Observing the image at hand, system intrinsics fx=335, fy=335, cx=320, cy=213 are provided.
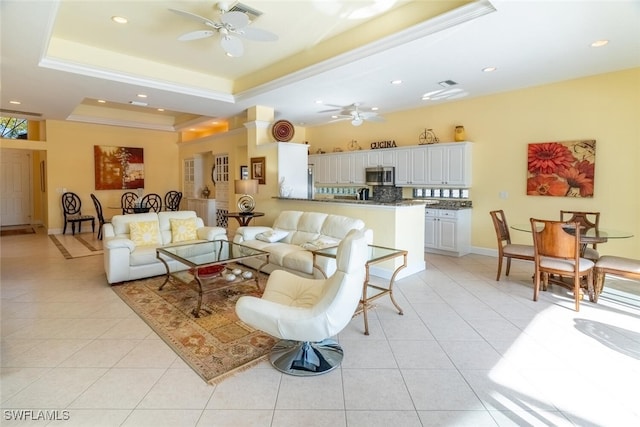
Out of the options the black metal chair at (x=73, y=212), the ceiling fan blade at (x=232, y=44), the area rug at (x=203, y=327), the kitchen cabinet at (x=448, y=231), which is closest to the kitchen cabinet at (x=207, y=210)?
the black metal chair at (x=73, y=212)

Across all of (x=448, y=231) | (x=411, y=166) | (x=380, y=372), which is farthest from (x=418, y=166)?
(x=380, y=372)

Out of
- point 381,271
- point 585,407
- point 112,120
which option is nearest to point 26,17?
point 381,271

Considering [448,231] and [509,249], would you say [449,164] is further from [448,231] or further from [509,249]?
[509,249]

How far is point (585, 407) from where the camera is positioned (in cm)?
207

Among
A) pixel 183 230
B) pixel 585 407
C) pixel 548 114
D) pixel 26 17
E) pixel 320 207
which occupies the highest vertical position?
pixel 26 17

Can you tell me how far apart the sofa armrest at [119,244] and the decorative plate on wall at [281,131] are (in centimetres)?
321

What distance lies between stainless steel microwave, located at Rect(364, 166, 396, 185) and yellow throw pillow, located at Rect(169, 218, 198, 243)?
4020 mm

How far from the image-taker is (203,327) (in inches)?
124

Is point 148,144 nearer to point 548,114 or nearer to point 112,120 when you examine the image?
point 112,120

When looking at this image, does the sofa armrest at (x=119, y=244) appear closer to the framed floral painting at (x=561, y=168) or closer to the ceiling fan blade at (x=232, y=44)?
the ceiling fan blade at (x=232, y=44)

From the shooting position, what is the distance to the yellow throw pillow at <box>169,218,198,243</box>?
5.16 meters

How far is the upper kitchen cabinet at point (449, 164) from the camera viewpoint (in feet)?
20.3

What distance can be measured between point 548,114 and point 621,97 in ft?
2.89

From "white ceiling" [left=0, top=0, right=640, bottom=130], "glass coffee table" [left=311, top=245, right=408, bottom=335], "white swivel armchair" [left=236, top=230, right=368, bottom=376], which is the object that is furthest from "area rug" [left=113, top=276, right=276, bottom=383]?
"white ceiling" [left=0, top=0, right=640, bottom=130]
